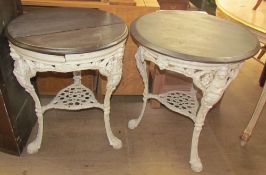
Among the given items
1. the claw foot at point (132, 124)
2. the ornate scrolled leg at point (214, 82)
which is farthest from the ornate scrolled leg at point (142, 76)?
the ornate scrolled leg at point (214, 82)

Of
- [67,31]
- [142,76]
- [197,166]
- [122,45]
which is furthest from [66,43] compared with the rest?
[197,166]

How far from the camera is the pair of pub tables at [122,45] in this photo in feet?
3.72

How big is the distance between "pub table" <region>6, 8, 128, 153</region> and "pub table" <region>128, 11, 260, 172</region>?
13 centimetres

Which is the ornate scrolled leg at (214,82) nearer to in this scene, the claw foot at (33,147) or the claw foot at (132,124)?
the claw foot at (132,124)

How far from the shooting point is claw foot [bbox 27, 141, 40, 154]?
1.51m

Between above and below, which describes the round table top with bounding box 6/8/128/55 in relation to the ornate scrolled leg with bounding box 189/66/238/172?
above

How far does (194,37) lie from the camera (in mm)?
1255

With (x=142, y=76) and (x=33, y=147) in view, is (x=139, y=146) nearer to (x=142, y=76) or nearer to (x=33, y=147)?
(x=142, y=76)

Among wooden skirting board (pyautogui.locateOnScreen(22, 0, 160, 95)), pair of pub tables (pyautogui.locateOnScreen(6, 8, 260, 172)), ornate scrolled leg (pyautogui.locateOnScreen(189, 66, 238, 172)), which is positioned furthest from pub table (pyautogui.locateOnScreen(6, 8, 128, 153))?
ornate scrolled leg (pyautogui.locateOnScreen(189, 66, 238, 172))

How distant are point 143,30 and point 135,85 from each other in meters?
0.63

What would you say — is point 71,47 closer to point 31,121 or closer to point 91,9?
point 91,9

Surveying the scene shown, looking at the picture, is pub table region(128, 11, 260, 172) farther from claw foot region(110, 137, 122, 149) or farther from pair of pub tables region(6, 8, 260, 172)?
claw foot region(110, 137, 122, 149)

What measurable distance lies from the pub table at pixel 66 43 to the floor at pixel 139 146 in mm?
272

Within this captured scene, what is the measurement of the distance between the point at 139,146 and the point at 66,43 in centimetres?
76
